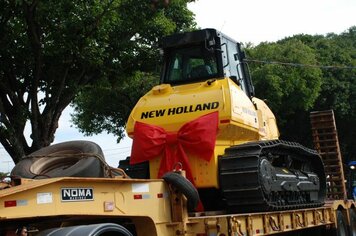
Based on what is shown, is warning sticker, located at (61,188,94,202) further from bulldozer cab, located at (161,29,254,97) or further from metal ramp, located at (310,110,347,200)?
metal ramp, located at (310,110,347,200)

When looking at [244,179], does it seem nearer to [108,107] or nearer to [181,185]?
[181,185]

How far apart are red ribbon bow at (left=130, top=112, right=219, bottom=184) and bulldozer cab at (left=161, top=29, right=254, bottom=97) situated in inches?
46.3

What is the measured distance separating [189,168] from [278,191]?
1.52m

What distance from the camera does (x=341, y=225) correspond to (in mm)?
12258

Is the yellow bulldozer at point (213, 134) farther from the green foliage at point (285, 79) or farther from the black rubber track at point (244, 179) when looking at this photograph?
the green foliage at point (285, 79)

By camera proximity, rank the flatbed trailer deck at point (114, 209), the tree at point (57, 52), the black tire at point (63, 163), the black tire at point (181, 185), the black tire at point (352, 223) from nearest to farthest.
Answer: the flatbed trailer deck at point (114, 209) → the black tire at point (63, 163) → the black tire at point (181, 185) → the black tire at point (352, 223) → the tree at point (57, 52)

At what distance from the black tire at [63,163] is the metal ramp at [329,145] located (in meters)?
10.2

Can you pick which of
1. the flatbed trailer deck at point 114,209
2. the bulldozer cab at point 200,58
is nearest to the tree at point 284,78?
the bulldozer cab at point 200,58

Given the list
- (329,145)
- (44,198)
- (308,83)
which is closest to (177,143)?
(44,198)

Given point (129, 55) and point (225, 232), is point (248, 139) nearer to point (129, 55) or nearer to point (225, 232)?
point (225, 232)

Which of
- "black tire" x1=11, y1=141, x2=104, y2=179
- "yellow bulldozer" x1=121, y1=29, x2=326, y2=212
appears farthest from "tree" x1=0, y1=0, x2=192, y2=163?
"black tire" x1=11, y1=141, x2=104, y2=179

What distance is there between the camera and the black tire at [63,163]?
6.59 metres

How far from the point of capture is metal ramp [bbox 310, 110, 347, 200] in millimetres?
16141

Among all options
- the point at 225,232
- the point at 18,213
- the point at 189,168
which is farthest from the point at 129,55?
the point at 18,213
